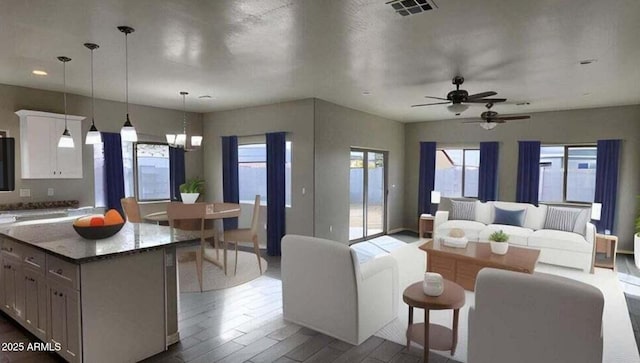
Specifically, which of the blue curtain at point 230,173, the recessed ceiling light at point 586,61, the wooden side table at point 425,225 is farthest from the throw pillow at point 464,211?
the blue curtain at point 230,173

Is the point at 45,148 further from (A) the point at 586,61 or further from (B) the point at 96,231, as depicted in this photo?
(A) the point at 586,61

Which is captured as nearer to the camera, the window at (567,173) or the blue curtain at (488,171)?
the window at (567,173)

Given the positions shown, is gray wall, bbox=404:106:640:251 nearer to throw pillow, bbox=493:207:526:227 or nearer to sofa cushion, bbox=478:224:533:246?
throw pillow, bbox=493:207:526:227

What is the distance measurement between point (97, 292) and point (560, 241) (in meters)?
6.23

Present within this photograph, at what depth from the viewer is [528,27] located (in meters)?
2.98

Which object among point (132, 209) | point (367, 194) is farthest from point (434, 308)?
point (367, 194)

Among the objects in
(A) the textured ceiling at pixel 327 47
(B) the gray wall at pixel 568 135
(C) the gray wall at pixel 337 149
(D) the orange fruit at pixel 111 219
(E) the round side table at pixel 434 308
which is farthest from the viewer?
(B) the gray wall at pixel 568 135

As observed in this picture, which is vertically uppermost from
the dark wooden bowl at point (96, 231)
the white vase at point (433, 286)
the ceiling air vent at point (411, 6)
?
the ceiling air vent at point (411, 6)

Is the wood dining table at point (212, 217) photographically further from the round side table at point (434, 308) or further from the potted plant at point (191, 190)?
the round side table at point (434, 308)

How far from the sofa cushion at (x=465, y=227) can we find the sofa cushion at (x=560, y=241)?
897 millimetres

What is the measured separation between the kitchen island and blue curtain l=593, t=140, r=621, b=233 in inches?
288

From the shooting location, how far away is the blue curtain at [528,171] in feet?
23.7

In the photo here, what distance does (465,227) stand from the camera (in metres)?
6.66

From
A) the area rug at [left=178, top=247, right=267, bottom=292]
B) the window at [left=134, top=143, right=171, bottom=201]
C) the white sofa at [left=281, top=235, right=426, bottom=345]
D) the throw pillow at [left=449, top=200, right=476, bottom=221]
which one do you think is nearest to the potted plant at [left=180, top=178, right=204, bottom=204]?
the window at [left=134, top=143, right=171, bottom=201]
